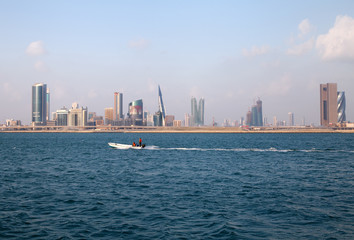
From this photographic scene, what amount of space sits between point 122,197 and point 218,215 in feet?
34.2

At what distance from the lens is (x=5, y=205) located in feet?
93.1

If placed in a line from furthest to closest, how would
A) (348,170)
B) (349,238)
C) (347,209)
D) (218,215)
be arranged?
(348,170) < (347,209) < (218,215) < (349,238)

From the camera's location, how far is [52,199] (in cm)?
3081

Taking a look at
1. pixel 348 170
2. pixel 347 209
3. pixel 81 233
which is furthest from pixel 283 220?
pixel 348 170

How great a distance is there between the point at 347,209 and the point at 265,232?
957 cm

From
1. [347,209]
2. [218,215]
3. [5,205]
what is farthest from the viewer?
[5,205]

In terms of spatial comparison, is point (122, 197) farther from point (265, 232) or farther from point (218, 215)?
point (265, 232)

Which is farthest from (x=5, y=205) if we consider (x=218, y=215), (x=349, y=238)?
(x=349, y=238)

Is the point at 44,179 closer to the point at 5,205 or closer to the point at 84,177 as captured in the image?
the point at 84,177

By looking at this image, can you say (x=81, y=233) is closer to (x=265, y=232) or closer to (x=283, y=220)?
(x=265, y=232)

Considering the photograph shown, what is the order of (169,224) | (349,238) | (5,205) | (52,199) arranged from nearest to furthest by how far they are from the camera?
(349,238) → (169,224) → (5,205) → (52,199)

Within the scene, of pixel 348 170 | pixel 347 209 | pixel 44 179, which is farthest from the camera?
pixel 348 170

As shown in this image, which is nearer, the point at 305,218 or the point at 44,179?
the point at 305,218

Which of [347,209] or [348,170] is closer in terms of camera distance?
[347,209]
